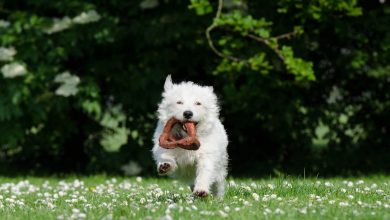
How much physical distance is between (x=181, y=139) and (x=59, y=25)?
6.21 m

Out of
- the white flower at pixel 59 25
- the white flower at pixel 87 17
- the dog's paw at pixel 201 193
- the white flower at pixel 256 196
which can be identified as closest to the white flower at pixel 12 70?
the white flower at pixel 59 25

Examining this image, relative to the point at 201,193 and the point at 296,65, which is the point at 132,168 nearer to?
the point at 296,65

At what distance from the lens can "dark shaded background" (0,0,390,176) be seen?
43.6 feet

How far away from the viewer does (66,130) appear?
46.6 feet

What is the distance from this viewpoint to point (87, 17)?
13062 millimetres

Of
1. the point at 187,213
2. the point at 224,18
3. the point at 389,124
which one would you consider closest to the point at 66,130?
the point at 224,18

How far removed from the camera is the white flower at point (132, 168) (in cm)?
1416

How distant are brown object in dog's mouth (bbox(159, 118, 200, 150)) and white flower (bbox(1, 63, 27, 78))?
6.05 m

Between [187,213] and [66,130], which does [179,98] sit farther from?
[66,130]

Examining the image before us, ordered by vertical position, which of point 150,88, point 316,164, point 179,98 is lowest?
point 316,164

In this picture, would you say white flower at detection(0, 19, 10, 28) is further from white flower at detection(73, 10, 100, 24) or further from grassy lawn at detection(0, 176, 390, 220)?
grassy lawn at detection(0, 176, 390, 220)

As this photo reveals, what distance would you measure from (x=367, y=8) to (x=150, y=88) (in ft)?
12.4

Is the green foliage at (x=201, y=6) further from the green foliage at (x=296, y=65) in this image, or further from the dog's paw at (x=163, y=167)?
the dog's paw at (x=163, y=167)

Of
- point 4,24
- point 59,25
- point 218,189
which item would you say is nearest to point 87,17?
point 59,25
